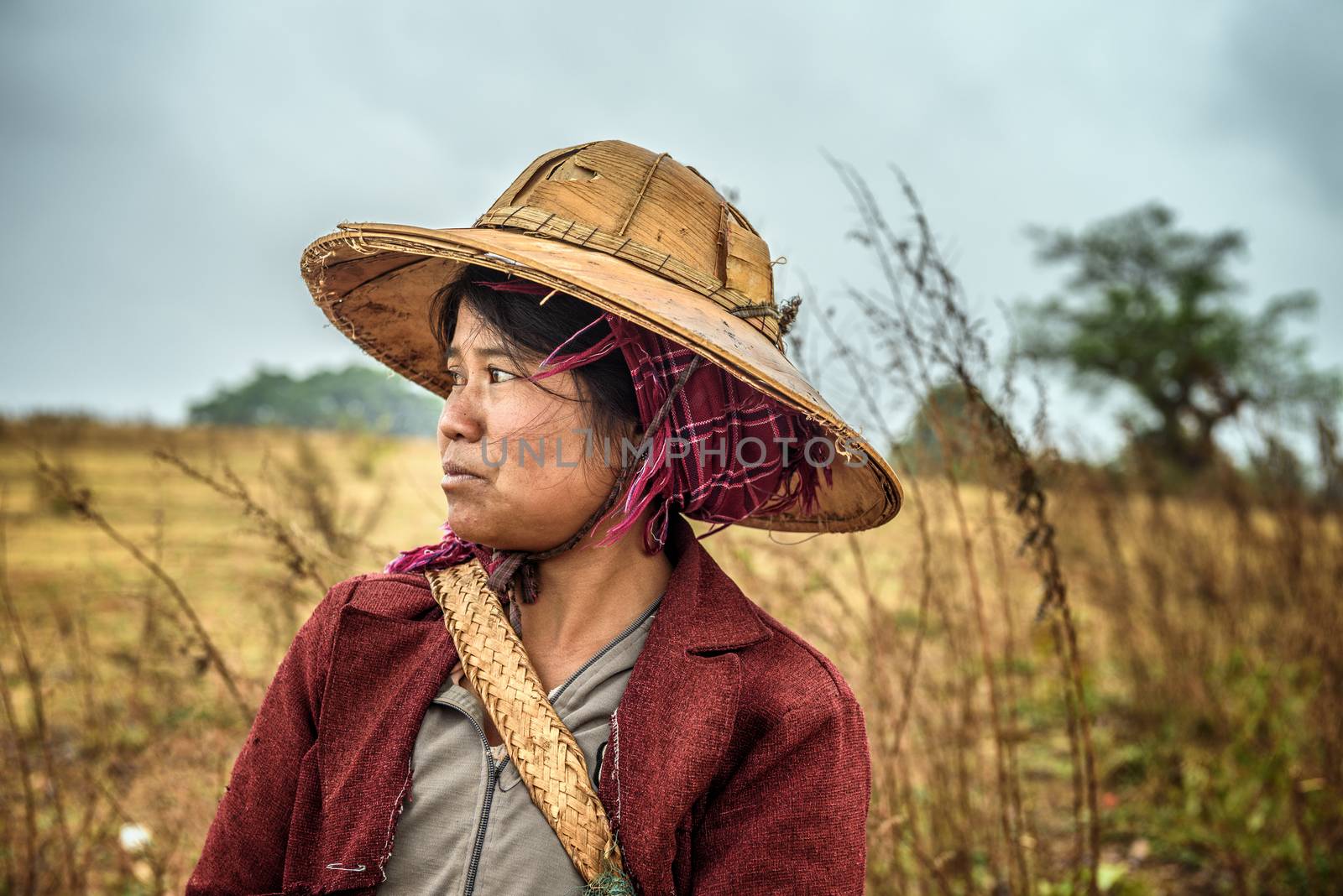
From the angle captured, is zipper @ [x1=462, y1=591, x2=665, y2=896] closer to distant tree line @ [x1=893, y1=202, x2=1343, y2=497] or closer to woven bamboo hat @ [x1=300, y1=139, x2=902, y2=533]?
woven bamboo hat @ [x1=300, y1=139, x2=902, y2=533]

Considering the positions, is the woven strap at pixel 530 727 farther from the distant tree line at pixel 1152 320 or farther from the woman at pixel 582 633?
the distant tree line at pixel 1152 320

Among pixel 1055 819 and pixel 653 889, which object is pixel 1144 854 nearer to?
pixel 1055 819

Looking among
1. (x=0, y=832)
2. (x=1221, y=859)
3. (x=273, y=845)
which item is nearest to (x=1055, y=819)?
(x=1221, y=859)

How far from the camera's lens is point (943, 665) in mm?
4914

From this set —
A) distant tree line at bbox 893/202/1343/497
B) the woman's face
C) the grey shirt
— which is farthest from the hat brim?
distant tree line at bbox 893/202/1343/497

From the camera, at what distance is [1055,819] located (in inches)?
179

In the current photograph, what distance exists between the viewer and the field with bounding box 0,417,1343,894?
8.21 ft

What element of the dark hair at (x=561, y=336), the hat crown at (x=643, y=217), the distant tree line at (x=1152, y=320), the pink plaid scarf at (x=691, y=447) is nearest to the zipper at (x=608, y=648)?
the pink plaid scarf at (x=691, y=447)

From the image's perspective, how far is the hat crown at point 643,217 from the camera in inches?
55.8

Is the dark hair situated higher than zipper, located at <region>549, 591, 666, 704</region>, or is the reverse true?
the dark hair

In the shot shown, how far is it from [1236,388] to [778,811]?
4259 mm

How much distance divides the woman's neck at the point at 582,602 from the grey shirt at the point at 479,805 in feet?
0.17

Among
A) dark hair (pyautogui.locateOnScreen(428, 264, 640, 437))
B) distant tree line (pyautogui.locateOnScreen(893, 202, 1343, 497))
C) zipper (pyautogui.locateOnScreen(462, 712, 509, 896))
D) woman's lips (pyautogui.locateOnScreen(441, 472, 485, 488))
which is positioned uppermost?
distant tree line (pyautogui.locateOnScreen(893, 202, 1343, 497))

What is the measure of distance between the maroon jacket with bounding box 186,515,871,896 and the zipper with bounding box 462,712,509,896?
0.35ft
